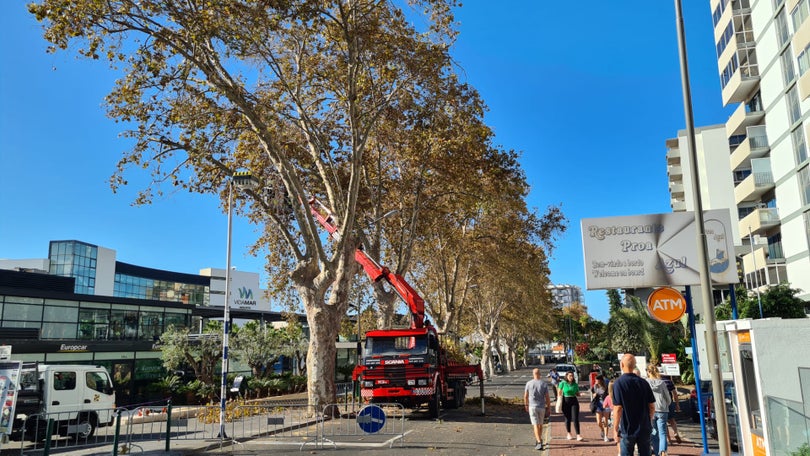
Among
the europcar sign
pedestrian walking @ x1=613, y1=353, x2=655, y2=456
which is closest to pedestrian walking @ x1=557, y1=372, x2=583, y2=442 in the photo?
the europcar sign

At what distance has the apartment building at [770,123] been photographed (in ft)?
114

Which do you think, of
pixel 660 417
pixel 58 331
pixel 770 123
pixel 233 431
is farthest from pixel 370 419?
pixel 770 123

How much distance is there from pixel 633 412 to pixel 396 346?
1218 cm

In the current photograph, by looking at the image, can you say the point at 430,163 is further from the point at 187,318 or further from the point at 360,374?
the point at 187,318

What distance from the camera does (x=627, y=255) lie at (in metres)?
13.5

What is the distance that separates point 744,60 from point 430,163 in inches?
1283

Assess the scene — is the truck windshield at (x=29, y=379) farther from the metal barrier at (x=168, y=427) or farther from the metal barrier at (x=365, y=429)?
the metal barrier at (x=365, y=429)

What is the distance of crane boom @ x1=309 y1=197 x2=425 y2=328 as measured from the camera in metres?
21.8

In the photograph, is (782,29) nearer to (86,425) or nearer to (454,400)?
(454,400)

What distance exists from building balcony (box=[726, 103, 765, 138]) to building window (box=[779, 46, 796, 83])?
546 centimetres

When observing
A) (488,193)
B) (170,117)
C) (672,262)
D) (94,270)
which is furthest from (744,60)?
(94,270)

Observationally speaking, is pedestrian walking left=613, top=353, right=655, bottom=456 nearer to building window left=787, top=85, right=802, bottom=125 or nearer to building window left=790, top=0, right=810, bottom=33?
building window left=790, top=0, right=810, bottom=33

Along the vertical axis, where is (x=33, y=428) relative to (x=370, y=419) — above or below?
below

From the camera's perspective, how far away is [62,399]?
673 inches
